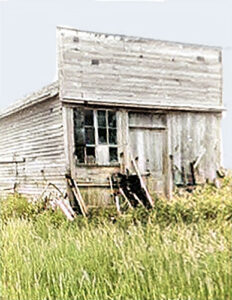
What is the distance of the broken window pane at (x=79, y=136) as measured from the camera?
11.6ft

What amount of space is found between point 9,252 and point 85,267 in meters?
0.50

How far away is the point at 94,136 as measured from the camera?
11.9 ft

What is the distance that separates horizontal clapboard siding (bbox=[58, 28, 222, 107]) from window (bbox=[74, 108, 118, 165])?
0.15 metres

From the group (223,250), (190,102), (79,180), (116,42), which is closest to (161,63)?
(190,102)

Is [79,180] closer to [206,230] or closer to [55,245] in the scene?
[55,245]

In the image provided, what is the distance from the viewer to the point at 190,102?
201 cm

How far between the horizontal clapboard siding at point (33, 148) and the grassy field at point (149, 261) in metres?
1.79

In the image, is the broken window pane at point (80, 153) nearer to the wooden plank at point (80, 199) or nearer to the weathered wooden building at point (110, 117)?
the weathered wooden building at point (110, 117)

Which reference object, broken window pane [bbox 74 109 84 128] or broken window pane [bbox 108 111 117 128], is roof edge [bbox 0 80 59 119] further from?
broken window pane [bbox 108 111 117 128]

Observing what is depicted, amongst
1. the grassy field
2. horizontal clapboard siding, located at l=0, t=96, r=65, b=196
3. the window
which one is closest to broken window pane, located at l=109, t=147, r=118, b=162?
the window

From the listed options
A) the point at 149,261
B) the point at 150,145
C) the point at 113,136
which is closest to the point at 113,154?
the point at 113,136

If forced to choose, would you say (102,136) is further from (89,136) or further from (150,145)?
(150,145)

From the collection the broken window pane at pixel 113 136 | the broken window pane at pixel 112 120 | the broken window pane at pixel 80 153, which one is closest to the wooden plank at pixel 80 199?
the broken window pane at pixel 80 153

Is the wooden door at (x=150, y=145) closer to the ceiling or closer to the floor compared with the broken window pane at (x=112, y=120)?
closer to the floor
